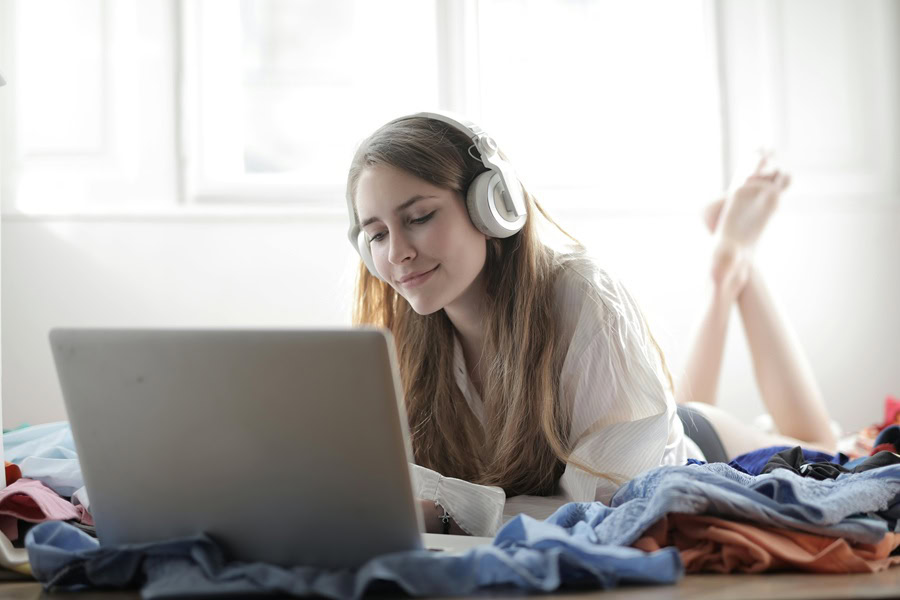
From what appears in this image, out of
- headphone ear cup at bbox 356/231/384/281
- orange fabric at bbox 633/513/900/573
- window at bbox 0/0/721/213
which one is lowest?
orange fabric at bbox 633/513/900/573

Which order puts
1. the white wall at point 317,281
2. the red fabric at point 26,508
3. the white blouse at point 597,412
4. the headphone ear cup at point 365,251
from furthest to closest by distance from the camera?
the white wall at point 317,281 → the headphone ear cup at point 365,251 → the white blouse at point 597,412 → the red fabric at point 26,508

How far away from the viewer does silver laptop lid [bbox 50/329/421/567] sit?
0.76 m

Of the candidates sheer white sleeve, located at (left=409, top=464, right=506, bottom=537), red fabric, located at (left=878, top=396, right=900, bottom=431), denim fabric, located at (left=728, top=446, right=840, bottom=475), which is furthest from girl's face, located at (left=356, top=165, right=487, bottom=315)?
red fabric, located at (left=878, top=396, right=900, bottom=431)

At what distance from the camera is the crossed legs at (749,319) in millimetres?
2172

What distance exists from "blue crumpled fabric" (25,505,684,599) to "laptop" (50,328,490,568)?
1.0 inches

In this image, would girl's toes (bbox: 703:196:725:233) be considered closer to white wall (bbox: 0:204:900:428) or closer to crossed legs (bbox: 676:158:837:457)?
crossed legs (bbox: 676:158:837:457)

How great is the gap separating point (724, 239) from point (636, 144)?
0.53 metres

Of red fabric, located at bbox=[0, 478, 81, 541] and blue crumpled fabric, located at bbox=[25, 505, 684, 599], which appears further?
red fabric, located at bbox=[0, 478, 81, 541]

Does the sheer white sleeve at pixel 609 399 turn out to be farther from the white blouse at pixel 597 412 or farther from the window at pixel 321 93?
the window at pixel 321 93

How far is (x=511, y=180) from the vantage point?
135 centimetres

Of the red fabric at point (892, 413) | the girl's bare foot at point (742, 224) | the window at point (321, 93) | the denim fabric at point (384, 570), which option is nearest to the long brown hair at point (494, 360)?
the denim fabric at point (384, 570)

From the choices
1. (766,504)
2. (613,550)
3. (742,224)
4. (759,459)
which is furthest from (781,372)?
(613,550)

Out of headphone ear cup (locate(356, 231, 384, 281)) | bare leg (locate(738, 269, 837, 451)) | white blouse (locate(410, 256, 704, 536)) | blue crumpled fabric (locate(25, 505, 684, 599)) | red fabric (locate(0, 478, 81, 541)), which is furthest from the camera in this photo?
bare leg (locate(738, 269, 837, 451))

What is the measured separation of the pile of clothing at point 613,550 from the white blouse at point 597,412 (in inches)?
8.5
